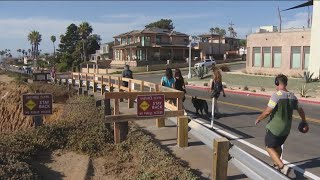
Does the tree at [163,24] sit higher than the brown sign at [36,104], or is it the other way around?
the tree at [163,24]

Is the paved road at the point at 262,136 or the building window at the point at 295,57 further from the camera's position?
the building window at the point at 295,57

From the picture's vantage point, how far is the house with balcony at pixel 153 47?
243 ft

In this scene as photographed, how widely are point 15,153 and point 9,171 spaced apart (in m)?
1.43

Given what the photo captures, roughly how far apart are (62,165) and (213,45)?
3100 inches

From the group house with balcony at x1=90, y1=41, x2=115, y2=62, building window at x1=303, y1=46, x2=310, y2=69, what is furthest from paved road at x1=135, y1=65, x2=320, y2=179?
house with balcony at x1=90, y1=41, x2=115, y2=62

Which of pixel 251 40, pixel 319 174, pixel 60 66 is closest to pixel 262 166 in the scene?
Answer: pixel 319 174

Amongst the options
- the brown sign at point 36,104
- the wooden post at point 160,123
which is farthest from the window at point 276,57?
the brown sign at point 36,104

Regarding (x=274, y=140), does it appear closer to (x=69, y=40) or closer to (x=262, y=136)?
(x=262, y=136)

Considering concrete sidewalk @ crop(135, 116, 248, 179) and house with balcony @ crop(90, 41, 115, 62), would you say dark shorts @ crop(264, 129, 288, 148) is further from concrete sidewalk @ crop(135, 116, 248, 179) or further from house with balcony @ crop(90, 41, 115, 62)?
house with balcony @ crop(90, 41, 115, 62)

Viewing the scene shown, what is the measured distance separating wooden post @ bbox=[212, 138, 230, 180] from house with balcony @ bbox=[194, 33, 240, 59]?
247 ft

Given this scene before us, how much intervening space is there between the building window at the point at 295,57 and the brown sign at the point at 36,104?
101 feet

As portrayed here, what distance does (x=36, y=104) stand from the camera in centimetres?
977

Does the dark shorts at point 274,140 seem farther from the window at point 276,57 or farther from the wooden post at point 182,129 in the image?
the window at point 276,57

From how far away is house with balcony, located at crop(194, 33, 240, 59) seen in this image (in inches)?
3211
